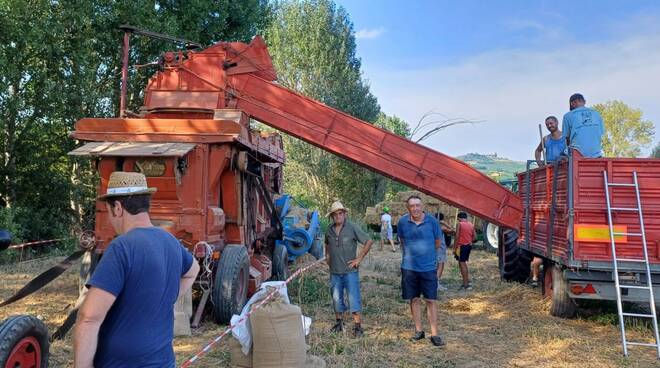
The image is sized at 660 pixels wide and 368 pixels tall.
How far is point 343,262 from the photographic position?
20.6 ft

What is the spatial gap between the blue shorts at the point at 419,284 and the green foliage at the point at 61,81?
9.87m

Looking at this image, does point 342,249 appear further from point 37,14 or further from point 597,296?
point 37,14

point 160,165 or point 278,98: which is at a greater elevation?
point 278,98

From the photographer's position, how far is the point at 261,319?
4.47m

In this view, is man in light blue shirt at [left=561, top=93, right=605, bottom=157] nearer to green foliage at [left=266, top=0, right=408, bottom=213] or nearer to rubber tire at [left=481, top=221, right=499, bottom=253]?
rubber tire at [left=481, top=221, right=499, bottom=253]

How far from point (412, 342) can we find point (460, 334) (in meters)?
0.80

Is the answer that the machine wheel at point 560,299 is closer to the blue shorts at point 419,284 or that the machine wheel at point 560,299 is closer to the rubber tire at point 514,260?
the blue shorts at point 419,284

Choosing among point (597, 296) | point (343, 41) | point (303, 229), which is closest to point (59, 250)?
point (303, 229)

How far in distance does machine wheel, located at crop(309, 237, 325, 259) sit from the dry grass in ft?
9.21

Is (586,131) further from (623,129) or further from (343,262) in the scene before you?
(623,129)

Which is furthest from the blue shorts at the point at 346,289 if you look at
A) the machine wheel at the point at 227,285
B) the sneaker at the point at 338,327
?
the machine wheel at the point at 227,285

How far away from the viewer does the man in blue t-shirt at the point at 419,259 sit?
607 centimetres

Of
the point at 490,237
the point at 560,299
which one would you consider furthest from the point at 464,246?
the point at 490,237

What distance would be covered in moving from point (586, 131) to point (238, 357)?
5.26 m
